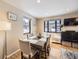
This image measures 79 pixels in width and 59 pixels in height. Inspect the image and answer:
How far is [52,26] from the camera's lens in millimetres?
7465

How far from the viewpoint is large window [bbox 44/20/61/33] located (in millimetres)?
7081

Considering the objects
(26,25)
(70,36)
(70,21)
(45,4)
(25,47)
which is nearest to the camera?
(25,47)

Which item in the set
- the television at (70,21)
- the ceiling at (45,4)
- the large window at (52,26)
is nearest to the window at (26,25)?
the ceiling at (45,4)

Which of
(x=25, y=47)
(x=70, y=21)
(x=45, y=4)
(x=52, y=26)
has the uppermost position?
(x=45, y=4)

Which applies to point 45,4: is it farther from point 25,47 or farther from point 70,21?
point 70,21

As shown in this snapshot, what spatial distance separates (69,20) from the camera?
241 inches

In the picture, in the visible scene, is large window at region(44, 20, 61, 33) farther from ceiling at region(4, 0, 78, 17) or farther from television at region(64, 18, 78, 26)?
ceiling at region(4, 0, 78, 17)

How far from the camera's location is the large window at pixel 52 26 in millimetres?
7081

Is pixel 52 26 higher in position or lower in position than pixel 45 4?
lower

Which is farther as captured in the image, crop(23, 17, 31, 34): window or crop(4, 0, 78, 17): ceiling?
crop(23, 17, 31, 34): window

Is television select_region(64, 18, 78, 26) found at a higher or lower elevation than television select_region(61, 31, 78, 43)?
higher

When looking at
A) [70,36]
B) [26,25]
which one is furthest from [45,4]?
[70,36]

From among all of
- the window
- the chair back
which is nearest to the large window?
the window

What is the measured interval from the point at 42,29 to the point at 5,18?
15.5 feet
